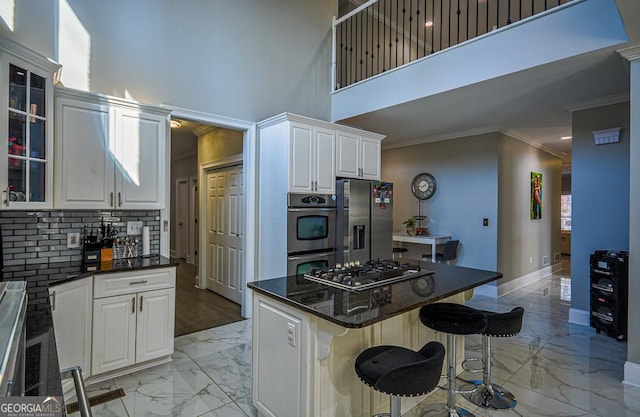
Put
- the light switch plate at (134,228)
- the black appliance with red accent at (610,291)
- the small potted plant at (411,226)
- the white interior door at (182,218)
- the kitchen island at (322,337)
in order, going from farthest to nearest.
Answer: the white interior door at (182,218), the small potted plant at (411,226), the black appliance with red accent at (610,291), the light switch plate at (134,228), the kitchen island at (322,337)

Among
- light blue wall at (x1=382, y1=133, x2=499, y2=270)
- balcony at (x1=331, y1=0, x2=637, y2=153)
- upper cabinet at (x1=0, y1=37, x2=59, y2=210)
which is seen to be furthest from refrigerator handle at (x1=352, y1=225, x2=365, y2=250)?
upper cabinet at (x1=0, y1=37, x2=59, y2=210)

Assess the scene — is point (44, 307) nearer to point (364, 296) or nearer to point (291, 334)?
point (291, 334)

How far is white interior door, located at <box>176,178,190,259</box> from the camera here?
25.5ft

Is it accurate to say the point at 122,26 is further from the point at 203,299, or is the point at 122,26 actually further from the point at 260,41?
the point at 203,299

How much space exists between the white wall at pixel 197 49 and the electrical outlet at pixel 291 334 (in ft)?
9.16

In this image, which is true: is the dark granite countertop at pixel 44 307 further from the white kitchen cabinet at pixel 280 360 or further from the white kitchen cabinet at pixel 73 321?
the white kitchen cabinet at pixel 280 360

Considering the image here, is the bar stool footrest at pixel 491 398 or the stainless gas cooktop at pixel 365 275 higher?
the stainless gas cooktop at pixel 365 275

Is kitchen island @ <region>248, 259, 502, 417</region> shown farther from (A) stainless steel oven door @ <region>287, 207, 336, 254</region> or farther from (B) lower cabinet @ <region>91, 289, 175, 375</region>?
(A) stainless steel oven door @ <region>287, 207, 336, 254</region>

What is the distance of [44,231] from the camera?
106 inches

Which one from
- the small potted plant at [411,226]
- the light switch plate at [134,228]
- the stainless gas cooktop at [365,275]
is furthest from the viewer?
the small potted plant at [411,226]

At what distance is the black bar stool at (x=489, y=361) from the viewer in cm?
216

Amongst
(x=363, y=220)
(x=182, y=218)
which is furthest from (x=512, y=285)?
(x=182, y=218)

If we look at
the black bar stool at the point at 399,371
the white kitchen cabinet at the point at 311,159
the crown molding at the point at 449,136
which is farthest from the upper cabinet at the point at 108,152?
the crown molding at the point at 449,136

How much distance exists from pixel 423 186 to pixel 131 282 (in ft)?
16.2
